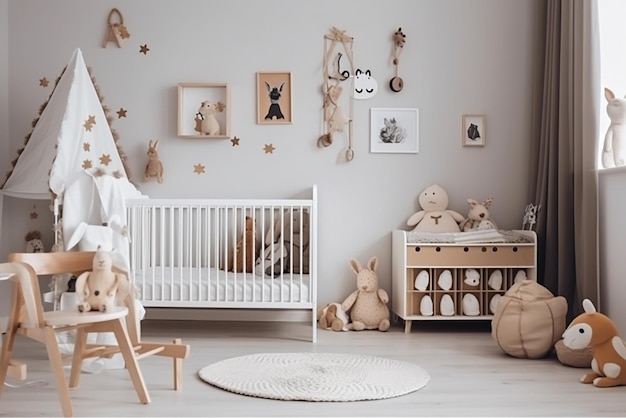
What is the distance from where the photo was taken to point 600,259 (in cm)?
342

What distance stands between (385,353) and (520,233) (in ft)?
3.64

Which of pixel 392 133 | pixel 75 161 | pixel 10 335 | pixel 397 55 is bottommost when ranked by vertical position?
pixel 10 335

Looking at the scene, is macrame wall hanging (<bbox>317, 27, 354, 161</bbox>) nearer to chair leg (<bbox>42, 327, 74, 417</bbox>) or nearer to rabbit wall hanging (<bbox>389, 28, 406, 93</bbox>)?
rabbit wall hanging (<bbox>389, 28, 406, 93</bbox>)

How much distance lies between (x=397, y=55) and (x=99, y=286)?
2359 millimetres

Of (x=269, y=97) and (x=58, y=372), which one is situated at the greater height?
(x=269, y=97)

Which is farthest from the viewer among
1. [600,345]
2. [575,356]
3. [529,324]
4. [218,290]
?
[218,290]

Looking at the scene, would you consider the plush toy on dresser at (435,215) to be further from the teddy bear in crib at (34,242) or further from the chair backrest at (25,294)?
the chair backrest at (25,294)

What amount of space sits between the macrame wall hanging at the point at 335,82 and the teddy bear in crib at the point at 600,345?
171 cm

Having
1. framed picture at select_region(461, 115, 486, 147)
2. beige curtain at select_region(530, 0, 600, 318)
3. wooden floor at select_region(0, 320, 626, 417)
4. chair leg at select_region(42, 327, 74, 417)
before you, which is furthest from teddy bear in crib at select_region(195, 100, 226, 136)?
chair leg at select_region(42, 327, 74, 417)

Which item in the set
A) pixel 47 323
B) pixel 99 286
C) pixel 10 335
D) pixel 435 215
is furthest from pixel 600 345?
pixel 10 335

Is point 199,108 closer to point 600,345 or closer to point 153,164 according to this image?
point 153,164

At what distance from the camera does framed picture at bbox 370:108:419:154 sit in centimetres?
410

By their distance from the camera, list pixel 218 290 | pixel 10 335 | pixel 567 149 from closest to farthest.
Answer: pixel 10 335 → pixel 218 290 → pixel 567 149

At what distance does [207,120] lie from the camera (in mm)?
4027
